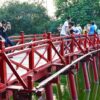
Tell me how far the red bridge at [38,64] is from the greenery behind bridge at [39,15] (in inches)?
730

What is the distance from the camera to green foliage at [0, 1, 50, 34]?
40500 mm

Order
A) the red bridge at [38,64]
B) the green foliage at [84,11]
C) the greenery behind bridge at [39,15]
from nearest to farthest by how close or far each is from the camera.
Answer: the red bridge at [38,64]
the green foliage at [84,11]
the greenery behind bridge at [39,15]

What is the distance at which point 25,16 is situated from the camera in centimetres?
4125

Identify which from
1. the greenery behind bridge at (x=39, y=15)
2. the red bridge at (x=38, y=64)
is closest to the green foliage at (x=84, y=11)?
the greenery behind bridge at (x=39, y=15)

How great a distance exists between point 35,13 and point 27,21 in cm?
200

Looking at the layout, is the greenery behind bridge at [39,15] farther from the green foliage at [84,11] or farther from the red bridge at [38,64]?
the red bridge at [38,64]

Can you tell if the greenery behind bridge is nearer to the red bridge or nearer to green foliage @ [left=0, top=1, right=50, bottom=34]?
green foliage @ [left=0, top=1, right=50, bottom=34]

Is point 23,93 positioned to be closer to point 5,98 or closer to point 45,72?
point 5,98

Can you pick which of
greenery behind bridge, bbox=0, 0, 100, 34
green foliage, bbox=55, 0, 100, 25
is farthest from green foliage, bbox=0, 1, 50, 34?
green foliage, bbox=55, 0, 100, 25

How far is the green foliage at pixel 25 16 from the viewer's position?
133 feet

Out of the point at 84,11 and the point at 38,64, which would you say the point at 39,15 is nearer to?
the point at 84,11

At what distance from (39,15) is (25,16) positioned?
6.71 feet

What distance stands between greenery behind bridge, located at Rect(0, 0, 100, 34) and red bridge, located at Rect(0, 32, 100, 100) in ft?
60.8

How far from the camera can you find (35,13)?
42.3 metres
